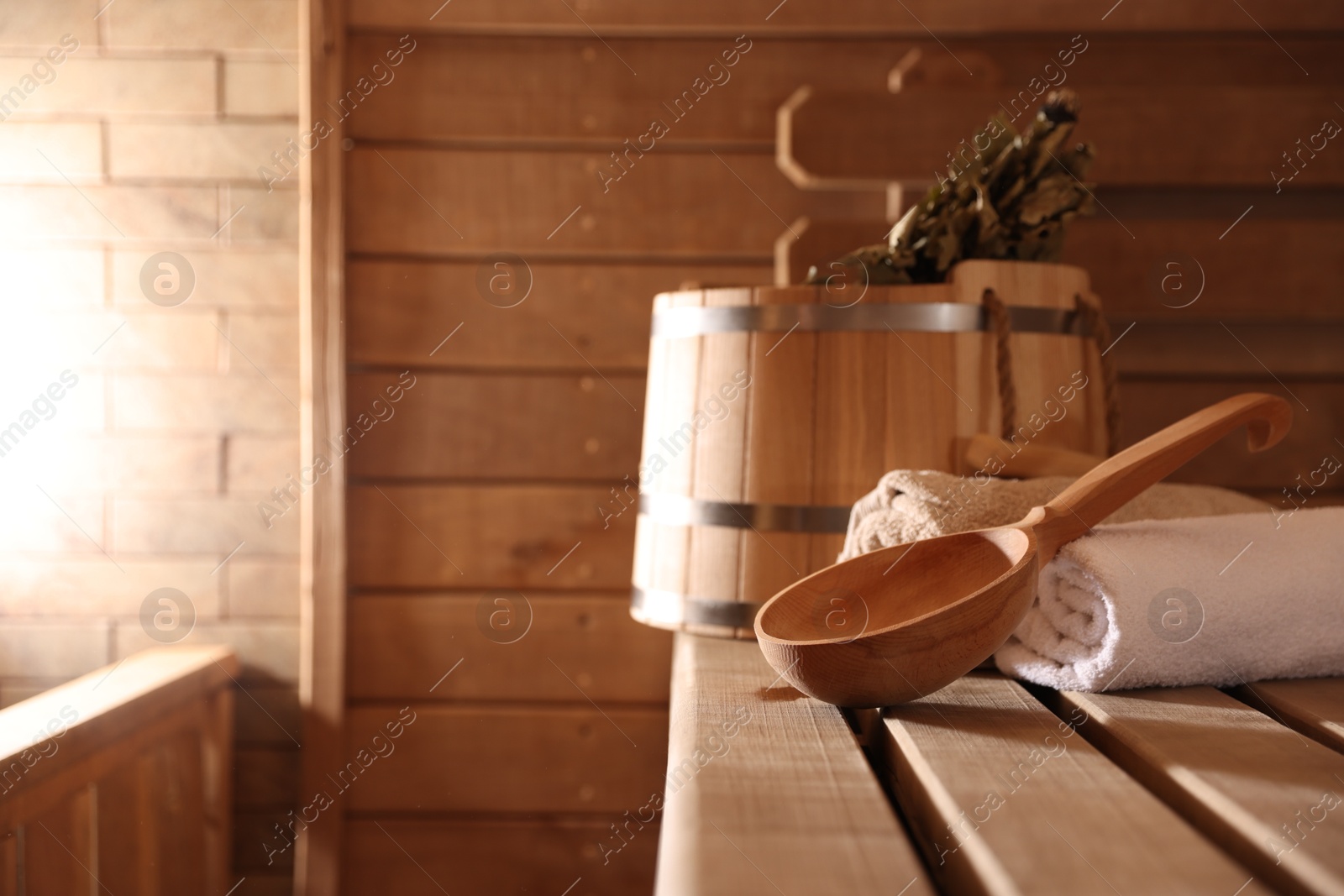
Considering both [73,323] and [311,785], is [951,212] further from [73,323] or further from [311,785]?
[73,323]

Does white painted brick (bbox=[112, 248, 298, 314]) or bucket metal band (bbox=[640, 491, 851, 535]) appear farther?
white painted brick (bbox=[112, 248, 298, 314])

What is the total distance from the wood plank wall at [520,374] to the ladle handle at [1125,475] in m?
0.95

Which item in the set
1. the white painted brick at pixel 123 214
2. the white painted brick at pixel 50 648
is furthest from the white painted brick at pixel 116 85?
the white painted brick at pixel 50 648

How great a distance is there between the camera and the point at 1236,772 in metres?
0.60

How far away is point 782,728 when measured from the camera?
72cm

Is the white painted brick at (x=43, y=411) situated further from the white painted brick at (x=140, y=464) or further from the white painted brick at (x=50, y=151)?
the white painted brick at (x=50, y=151)

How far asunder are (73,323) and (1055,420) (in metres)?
1.75

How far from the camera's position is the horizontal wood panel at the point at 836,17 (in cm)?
169

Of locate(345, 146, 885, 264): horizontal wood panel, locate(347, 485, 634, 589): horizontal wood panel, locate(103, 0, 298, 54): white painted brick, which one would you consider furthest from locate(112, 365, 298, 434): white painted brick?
locate(103, 0, 298, 54): white painted brick

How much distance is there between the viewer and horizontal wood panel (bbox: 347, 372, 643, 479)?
5.81ft

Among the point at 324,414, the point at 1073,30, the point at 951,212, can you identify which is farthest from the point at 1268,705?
the point at 324,414

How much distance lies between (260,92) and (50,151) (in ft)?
1.36

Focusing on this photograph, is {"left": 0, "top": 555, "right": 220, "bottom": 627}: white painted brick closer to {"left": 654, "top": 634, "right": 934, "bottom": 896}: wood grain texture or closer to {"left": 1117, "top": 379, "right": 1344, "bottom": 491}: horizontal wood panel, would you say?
{"left": 654, "top": 634, "right": 934, "bottom": 896}: wood grain texture

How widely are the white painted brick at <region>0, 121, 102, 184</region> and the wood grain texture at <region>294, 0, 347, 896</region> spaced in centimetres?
42
